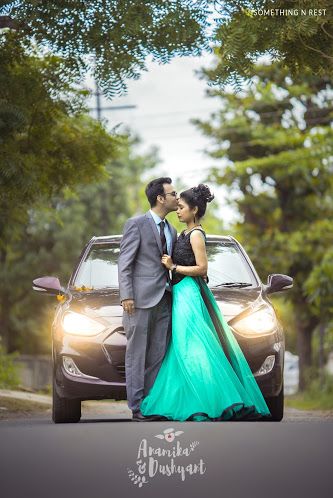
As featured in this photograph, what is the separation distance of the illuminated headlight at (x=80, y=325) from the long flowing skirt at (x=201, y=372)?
807 mm

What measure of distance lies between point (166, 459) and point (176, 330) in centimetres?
210

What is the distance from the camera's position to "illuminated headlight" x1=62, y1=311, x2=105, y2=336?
919cm

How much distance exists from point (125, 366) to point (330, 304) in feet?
62.6

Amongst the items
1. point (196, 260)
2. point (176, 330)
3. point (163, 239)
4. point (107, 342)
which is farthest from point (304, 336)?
point (176, 330)

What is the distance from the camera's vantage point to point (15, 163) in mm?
13281

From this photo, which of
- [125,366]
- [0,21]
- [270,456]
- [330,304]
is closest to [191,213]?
[125,366]

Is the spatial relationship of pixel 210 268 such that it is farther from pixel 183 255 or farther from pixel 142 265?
pixel 142 265

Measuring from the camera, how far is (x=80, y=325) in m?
9.27

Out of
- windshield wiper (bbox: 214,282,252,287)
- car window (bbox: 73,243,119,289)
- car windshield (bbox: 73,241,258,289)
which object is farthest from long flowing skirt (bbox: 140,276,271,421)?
car window (bbox: 73,243,119,289)

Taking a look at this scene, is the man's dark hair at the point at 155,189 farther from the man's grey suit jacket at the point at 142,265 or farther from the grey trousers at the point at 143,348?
the grey trousers at the point at 143,348

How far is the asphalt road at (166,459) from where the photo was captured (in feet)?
20.8

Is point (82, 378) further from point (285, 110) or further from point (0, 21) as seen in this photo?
point (285, 110)

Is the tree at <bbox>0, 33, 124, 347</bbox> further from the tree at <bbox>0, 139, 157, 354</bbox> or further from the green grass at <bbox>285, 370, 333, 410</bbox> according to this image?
the tree at <bbox>0, 139, 157, 354</bbox>

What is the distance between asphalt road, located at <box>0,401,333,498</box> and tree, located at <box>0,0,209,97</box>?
5.60 m
